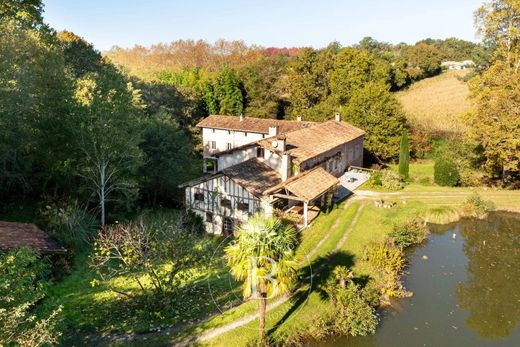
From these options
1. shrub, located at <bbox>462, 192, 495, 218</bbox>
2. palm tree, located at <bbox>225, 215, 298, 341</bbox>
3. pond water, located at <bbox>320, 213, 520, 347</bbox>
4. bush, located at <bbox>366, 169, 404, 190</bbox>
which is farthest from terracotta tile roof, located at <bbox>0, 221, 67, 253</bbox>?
shrub, located at <bbox>462, 192, 495, 218</bbox>

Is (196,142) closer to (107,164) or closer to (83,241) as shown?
(107,164)

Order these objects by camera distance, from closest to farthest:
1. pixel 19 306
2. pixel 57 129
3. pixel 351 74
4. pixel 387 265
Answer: pixel 19 306, pixel 387 265, pixel 57 129, pixel 351 74

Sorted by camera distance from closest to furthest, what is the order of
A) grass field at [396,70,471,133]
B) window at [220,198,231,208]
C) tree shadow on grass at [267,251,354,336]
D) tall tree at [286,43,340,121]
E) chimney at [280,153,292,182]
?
1. tree shadow on grass at [267,251,354,336]
2. window at [220,198,231,208]
3. chimney at [280,153,292,182]
4. grass field at [396,70,471,133]
5. tall tree at [286,43,340,121]

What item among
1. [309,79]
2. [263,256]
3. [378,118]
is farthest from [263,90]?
[263,256]

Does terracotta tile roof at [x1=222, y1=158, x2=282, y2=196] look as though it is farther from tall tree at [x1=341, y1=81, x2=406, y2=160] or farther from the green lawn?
tall tree at [x1=341, y1=81, x2=406, y2=160]

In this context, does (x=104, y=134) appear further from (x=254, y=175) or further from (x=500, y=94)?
(x=500, y=94)

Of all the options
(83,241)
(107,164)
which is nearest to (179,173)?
(107,164)

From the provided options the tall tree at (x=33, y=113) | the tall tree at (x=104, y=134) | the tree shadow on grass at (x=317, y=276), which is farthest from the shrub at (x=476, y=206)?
the tall tree at (x=33, y=113)
